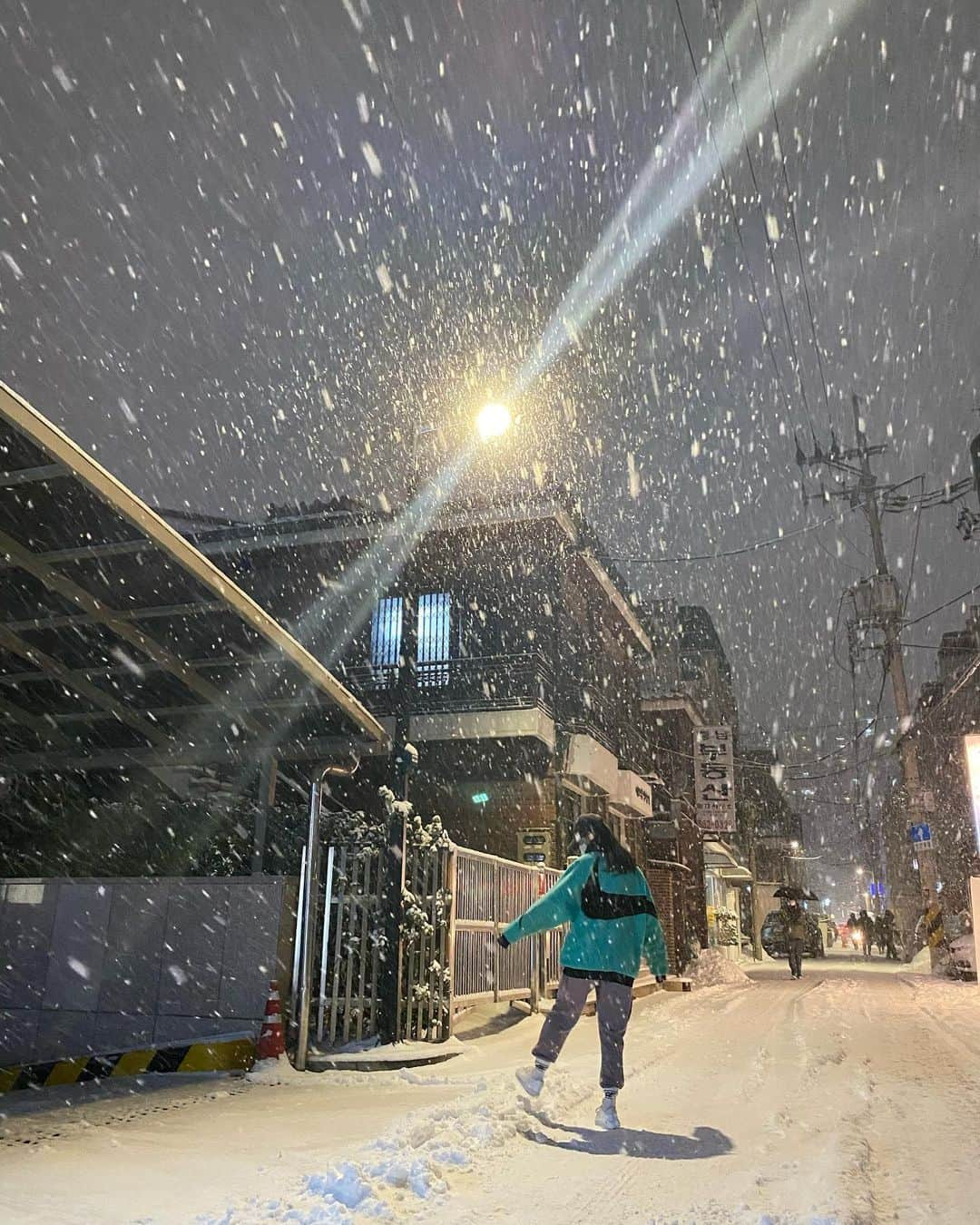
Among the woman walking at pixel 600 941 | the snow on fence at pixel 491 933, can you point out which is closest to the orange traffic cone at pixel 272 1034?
the snow on fence at pixel 491 933

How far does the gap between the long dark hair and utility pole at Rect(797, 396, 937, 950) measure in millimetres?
17873

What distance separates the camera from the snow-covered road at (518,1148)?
335 cm

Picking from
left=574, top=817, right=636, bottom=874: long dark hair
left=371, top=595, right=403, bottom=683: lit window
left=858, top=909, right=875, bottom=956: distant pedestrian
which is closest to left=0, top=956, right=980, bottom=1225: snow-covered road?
left=574, top=817, right=636, bottom=874: long dark hair

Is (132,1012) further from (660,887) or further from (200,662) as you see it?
(660,887)

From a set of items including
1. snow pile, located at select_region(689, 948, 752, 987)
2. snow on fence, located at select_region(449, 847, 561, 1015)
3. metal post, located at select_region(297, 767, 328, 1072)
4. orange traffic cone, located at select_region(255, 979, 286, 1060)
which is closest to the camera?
orange traffic cone, located at select_region(255, 979, 286, 1060)

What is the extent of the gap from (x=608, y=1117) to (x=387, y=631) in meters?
14.3

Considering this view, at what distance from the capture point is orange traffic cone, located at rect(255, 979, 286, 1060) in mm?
6578

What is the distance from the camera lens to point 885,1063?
23.5 ft

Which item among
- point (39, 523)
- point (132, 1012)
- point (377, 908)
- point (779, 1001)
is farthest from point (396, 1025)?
point (779, 1001)

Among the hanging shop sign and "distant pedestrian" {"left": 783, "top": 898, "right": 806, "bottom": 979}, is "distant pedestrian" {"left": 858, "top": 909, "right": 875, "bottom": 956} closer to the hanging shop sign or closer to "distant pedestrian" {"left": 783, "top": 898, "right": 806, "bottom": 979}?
"distant pedestrian" {"left": 783, "top": 898, "right": 806, "bottom": 979}

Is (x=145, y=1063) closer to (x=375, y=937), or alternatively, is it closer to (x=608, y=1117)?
(x=375, y=937)

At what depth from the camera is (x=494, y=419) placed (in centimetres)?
1253

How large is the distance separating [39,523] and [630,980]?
17.7 ft

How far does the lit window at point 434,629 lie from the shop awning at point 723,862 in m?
17.2
